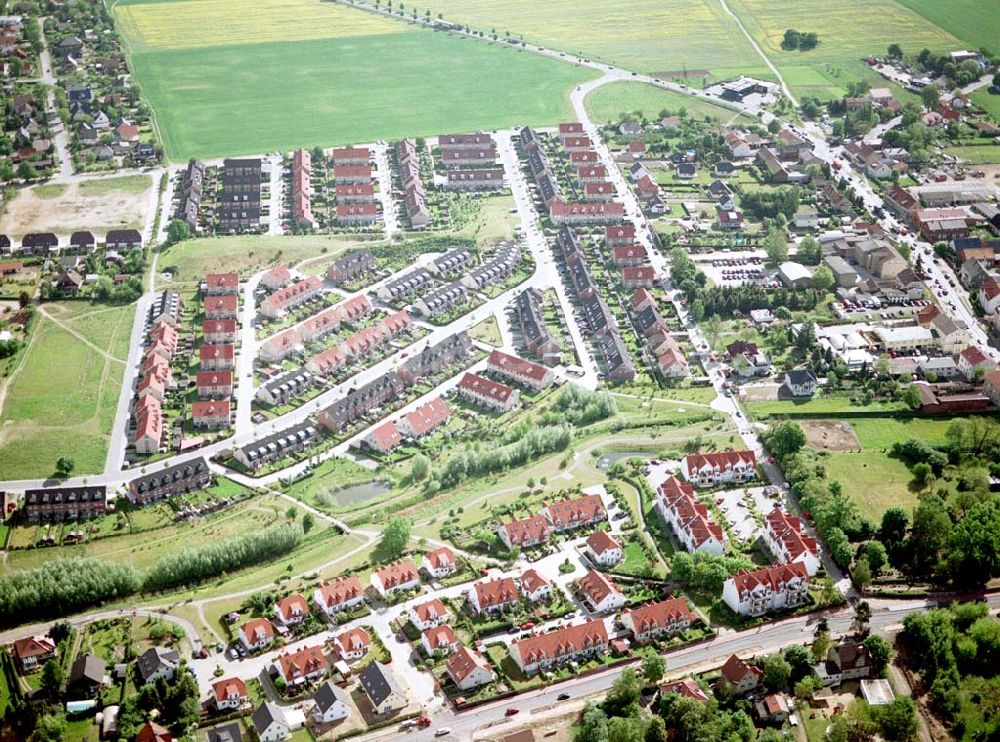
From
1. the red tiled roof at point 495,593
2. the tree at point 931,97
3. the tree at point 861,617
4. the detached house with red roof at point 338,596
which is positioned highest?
the tree at point 931,97

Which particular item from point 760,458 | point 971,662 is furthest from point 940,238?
point 971,662

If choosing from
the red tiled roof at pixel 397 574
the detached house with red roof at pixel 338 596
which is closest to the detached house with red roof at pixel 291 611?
the detached house with red roof at pixel 338 596

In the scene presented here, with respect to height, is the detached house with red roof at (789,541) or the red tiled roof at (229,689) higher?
the detached house with red roof at (789,541)

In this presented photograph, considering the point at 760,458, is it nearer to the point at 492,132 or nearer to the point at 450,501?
the point at 450,501

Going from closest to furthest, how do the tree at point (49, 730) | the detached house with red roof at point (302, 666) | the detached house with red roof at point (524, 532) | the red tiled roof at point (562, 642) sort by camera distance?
1. the tree at point (49, 730)
2. the detached house with red roof at point (302, 666)
3. the red tiled roof at point (562, 642)
4. the detached house with red roof at point (524, 532)

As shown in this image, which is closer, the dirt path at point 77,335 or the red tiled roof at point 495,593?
the red tiled roof at point 495,593

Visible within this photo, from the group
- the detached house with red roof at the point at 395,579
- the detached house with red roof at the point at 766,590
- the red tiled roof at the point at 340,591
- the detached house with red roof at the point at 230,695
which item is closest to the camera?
the detached house with red roof at the point at 230,695

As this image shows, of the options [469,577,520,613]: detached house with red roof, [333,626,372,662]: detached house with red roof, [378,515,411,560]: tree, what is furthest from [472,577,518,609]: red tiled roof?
[333,626,372,662]: detached house with red roof

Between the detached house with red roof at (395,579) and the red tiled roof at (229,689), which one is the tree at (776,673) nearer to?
the detached house with red roof at (395,579)
